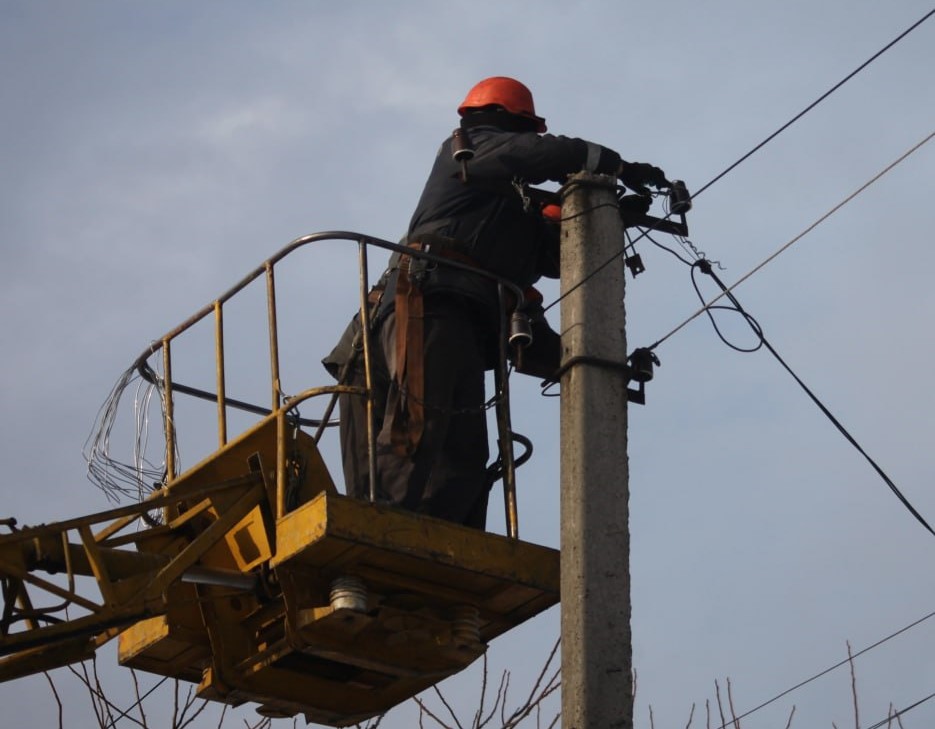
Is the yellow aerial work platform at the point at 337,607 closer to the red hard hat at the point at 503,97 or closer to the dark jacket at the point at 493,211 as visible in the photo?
the dark jacket at the point at 493,211

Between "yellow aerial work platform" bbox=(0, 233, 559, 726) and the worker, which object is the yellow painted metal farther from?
the worker

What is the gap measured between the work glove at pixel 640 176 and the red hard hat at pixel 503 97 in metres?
1.35

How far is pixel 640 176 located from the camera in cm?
974

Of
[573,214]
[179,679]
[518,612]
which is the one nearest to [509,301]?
[573,214]

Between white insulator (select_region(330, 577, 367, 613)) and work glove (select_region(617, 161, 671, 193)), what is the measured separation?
253cm

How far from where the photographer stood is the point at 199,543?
888 cm

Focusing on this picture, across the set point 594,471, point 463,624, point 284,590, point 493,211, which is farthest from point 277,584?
point 493,211

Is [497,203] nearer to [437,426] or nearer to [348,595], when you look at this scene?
[437,426]

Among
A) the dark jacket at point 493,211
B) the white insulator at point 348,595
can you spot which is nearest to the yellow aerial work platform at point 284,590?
the white insulator at point 348,595

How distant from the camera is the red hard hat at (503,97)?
10891 mm

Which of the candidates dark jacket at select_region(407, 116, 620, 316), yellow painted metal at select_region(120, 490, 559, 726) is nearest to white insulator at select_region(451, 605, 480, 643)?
yellow painted metal at select_region(120, 490, 559, 726)

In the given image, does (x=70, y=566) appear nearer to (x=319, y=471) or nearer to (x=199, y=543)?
(x=199, y=543)

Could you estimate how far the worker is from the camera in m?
9.72

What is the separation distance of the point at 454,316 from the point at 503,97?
5.24ft
